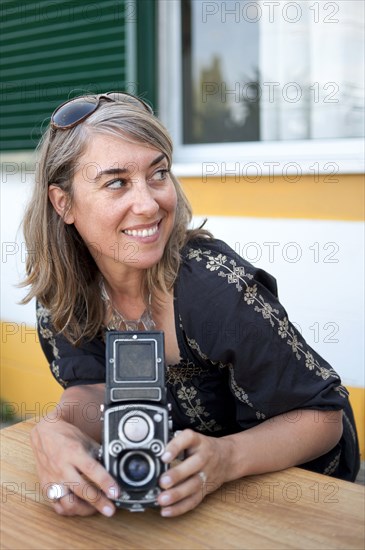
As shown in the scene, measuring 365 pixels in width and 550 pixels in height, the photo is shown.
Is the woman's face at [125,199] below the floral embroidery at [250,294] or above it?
above

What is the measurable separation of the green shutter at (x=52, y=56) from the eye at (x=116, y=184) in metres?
1.91

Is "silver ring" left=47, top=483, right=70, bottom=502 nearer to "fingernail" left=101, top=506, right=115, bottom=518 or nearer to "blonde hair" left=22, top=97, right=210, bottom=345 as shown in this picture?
"fingernail" left=101, top=506, right=115, bottom=518

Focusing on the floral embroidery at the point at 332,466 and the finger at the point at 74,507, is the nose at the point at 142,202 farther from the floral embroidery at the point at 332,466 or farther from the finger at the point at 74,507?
the floral embroidery at the point at 332,466

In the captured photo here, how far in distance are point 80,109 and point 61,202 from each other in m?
0.25

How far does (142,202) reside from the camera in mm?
1599

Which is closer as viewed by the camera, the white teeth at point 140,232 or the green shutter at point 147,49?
the white teeth at point 140,232

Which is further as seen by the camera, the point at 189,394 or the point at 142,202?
the point at 189,394

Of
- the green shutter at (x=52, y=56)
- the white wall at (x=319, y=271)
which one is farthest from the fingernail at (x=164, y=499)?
the green shutter at (x=52, y=56)

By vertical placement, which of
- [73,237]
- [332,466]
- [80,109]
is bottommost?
[332,466]

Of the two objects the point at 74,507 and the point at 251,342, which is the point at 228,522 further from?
the point at 251,342

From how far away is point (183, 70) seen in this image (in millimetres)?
3572

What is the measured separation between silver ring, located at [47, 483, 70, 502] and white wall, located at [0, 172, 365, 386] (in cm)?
185

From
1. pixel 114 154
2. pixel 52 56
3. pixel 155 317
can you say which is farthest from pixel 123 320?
pixel 52 56

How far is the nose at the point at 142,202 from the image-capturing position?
1.59m
